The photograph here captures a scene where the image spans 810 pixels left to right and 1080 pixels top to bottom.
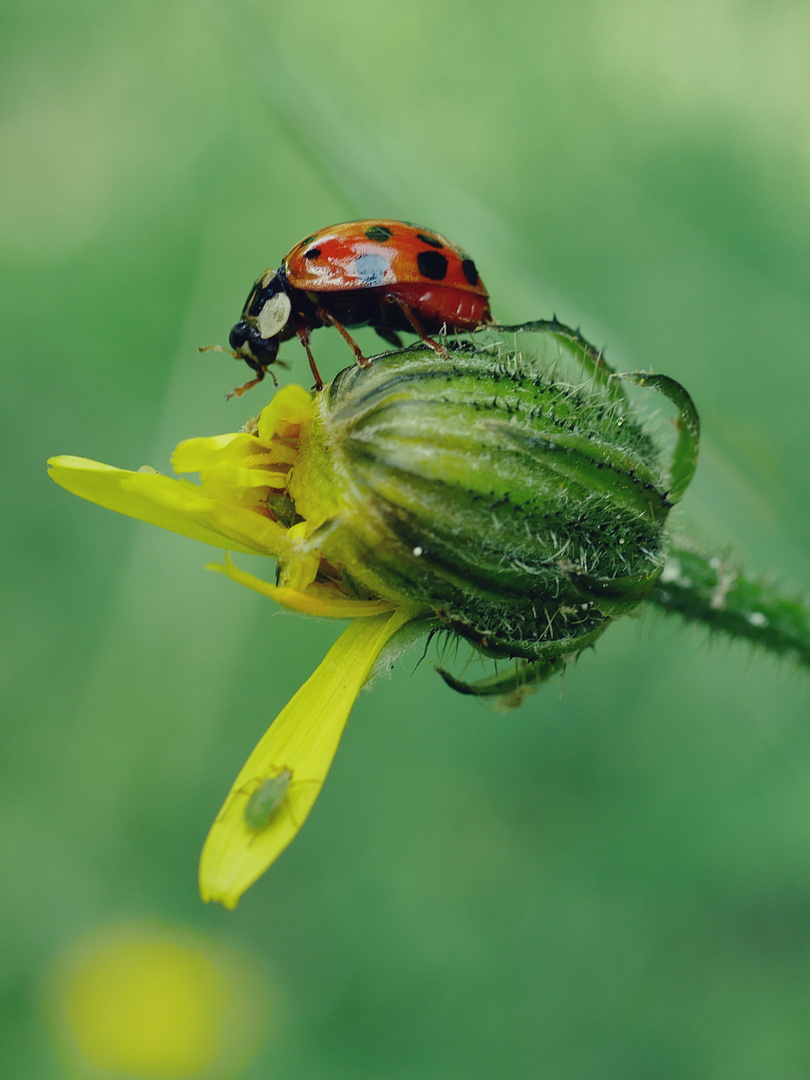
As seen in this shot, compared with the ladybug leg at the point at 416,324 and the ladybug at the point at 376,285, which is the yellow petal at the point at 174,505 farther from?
the ladybug leg at the point at 416,324

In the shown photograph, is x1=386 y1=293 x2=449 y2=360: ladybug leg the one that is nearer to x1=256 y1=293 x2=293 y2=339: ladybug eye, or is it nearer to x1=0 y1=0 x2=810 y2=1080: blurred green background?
x1=256 y1=293 x2=293 y2=339: ladybug eye

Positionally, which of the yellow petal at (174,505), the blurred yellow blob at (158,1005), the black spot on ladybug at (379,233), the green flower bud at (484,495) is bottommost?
the blurred yellow blob at (158,1005)

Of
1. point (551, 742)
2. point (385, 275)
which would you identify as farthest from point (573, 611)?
point (551, 742)

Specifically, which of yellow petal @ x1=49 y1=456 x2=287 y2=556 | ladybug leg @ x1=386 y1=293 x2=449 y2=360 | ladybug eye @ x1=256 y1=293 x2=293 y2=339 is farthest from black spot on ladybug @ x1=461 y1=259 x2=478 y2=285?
yellow petal @ x1=49 y1=456 x2=287 y2=556

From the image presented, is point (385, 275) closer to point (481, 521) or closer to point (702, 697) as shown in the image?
point (481, 521)

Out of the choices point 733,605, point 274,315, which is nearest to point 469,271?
point 274,315

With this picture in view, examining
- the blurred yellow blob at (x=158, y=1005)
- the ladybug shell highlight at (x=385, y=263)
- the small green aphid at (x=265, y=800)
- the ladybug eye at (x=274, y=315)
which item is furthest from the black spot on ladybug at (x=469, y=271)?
the blurred yellow blob at (x=158, y=1005)
